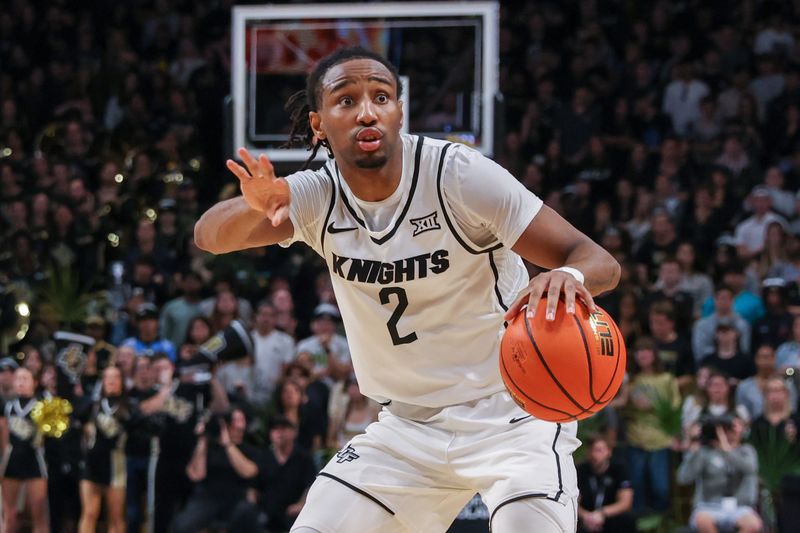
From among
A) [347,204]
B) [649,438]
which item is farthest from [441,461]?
[649,438]

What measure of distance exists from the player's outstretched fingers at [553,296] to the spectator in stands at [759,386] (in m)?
6.43

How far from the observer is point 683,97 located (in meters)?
13.6

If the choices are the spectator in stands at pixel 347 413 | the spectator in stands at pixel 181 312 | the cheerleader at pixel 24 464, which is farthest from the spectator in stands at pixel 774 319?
the cheerleader at pixel 24 464

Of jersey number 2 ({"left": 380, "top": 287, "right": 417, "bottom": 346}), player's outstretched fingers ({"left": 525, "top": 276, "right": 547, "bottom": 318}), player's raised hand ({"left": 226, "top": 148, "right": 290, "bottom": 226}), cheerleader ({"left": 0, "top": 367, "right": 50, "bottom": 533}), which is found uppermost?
player's raised hand ({"left": 226, "top": 148, "right": 290, "bottom": 226})

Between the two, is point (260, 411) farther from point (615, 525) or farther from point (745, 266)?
point (745, 266)

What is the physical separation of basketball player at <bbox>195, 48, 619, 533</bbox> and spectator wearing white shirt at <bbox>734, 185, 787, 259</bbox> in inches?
301

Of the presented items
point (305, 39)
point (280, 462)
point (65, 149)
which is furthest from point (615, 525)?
point (65, 149)

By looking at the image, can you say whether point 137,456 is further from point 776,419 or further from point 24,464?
point 776,419

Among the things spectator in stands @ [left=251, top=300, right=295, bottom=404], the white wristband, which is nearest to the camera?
spectator in stands @ [left=251, top=300, right=295, bottom=404]

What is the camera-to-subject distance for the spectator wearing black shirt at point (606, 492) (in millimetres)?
9438

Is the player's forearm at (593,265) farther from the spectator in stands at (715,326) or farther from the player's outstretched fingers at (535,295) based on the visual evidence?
the spectator in stands at (715,326)

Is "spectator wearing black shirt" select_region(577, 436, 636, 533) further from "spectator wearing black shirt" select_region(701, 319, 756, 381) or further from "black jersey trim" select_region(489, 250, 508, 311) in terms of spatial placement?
"black jersey trim" select_region(489, 250, 508, 311)

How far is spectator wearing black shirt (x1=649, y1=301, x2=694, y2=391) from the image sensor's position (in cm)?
1030

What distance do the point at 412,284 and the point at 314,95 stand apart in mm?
748
